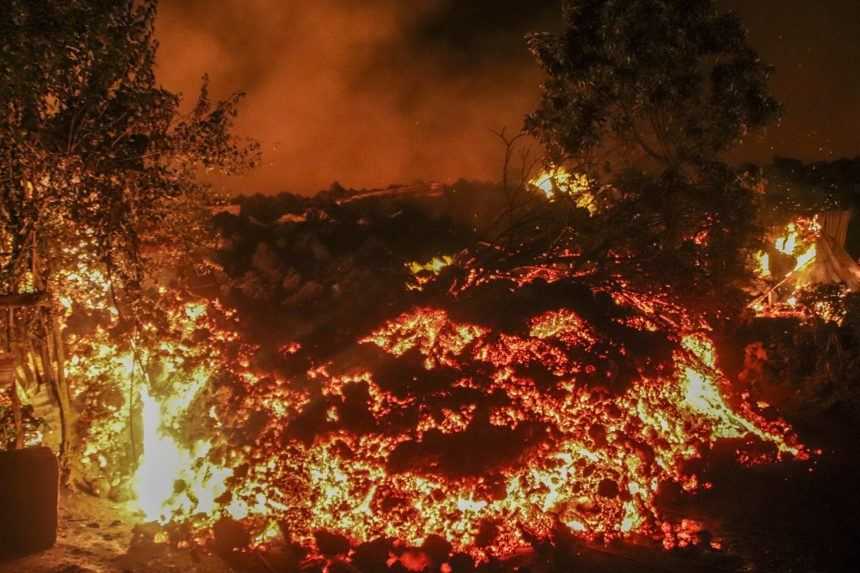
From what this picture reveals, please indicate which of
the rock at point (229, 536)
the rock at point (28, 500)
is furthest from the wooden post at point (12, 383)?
the rock at point (229, 536)

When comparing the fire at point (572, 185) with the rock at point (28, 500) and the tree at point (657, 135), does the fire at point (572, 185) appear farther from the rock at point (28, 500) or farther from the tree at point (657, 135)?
the rock at point (28, 500)

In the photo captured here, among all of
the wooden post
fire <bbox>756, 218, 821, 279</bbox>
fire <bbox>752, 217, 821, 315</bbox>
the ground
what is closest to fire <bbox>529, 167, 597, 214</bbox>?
the ground

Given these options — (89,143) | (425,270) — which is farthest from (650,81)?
(89,143)

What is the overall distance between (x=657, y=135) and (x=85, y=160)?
Answer: 7.59 meters

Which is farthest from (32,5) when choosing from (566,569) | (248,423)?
(566,569)

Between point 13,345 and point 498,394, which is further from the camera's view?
point 498,394

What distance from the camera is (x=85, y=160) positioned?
7.47 meters

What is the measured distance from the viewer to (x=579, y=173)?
10023 millimetres

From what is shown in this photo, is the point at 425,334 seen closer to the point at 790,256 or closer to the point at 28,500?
the point at 28,500

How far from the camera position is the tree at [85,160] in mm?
6895

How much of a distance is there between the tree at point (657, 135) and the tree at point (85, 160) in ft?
15.1

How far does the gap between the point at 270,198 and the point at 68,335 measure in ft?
21.8

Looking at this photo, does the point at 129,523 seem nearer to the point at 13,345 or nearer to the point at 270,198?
Answer: the point at 13,345

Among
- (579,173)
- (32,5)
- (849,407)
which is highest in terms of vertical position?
(32,5)
